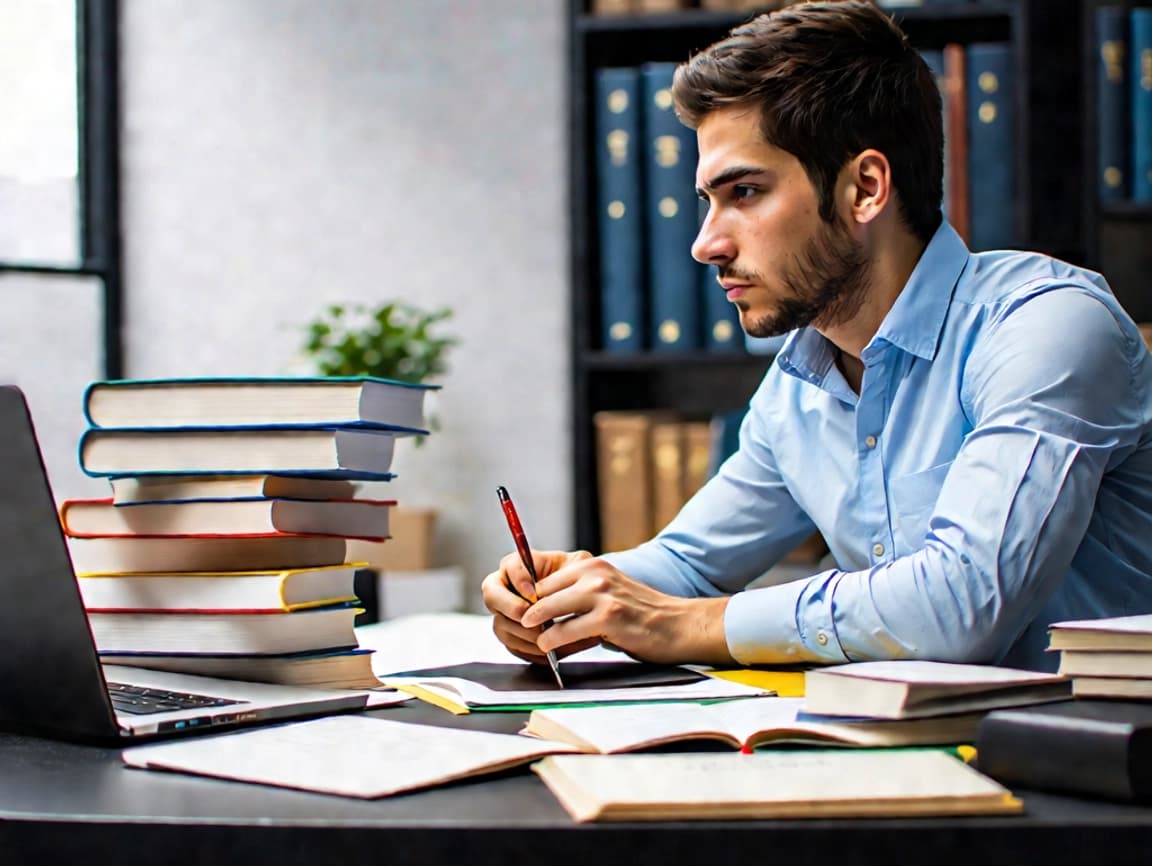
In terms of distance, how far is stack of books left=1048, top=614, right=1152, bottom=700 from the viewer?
785 mm

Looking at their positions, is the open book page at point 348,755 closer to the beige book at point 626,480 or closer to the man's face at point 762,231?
the man's face at point 762,231

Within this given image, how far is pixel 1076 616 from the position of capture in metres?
1.30

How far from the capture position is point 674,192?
254cm

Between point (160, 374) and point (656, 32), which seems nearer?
point (656, 32)

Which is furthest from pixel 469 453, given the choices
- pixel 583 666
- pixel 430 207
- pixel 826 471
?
pixel 583 666

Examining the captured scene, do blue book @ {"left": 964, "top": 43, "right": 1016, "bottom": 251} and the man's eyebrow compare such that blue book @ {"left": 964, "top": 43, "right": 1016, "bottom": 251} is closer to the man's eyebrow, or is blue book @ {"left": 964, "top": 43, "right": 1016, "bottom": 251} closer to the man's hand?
the man's eyebrow

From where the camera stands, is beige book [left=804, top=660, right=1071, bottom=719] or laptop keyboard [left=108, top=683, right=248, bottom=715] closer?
beige book [left=804, top=660, right=1071, bottom=719]

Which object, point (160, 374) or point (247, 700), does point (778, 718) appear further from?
point (160, 374)

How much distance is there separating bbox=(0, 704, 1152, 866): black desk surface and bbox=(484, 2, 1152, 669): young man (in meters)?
0.46

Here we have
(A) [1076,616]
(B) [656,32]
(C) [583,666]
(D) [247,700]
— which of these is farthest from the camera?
(B) [656,32]

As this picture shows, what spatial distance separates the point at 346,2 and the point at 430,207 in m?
0.51

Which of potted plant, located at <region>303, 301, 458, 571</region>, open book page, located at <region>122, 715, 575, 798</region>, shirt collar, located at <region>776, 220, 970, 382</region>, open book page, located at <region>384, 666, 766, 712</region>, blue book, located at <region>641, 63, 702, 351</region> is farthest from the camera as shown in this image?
potted plant, located at <region>303, 301, 458, 571</region>

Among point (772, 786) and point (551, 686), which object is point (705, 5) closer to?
point (551, 686)

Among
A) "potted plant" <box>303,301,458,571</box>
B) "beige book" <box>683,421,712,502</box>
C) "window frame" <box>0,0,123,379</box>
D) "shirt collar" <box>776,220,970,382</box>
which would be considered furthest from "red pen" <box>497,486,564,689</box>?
"window frame" <box>0,0,123,379</box>
